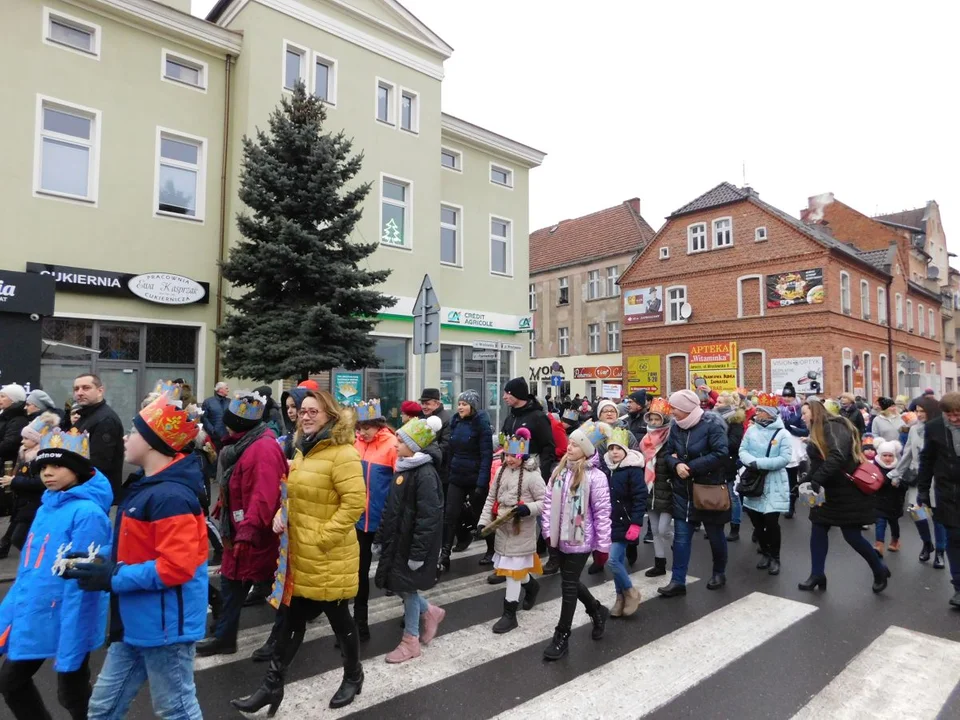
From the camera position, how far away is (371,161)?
15984 mm

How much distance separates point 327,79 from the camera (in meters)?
15.5

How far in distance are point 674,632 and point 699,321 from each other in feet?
95.6

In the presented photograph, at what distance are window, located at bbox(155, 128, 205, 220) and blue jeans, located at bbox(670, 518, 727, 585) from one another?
12407 mm

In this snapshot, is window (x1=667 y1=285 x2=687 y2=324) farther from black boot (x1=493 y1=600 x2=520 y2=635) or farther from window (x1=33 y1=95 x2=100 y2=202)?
black boot (x1=493 y1=600 x2=520 y2=635)

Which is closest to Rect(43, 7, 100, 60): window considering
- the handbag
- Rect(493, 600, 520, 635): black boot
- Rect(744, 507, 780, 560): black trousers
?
Rect(493, 600, 520, 635): black boot

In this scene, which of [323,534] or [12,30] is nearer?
[323,534]

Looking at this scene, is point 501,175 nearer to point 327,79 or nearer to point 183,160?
point 327,79

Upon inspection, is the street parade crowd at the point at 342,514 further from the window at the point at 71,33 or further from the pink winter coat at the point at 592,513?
the window at the point at 71,33

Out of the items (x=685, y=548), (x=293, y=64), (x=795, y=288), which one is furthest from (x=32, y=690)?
(x=795, y=288)

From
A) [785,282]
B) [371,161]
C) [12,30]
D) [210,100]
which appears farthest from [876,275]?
[12,30]

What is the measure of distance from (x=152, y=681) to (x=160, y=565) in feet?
1.92

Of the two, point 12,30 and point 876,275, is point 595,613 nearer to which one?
point 12,30

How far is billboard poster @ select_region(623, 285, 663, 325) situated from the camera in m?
33.8

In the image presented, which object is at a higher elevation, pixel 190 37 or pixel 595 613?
pixel 190 37
